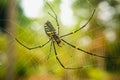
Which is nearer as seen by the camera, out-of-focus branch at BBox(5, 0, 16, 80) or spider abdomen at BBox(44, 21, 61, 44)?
spider abdomen at BBox(44, 21, 61, 44)

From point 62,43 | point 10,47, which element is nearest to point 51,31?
point 62,43

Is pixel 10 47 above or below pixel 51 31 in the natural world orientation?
below

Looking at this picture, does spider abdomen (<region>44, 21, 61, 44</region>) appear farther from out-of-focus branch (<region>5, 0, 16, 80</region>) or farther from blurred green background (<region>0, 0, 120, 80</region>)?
out-of-focus branch (<region>5, 0, 16, 80</region>)

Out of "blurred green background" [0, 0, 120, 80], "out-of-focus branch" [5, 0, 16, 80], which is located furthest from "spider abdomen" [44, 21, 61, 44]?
"out-of-focus branch" [5, 0, 16, 80]

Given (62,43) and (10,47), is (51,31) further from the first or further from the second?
(10,47)

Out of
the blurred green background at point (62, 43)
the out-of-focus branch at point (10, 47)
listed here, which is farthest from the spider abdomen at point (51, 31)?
the out-of-focus branch at point (10, 47)

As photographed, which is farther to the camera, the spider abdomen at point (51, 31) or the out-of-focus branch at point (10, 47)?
the out-of-focus branch at point (10, 47)

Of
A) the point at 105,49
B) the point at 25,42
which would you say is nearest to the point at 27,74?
the point at 25,42

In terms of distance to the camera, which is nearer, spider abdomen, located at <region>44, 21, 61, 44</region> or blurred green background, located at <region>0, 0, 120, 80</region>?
spider abdomen, located at <region>44, 21, 61, 44</region>

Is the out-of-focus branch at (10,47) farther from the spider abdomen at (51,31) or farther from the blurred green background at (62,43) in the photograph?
the spider abdomen at (51,31)

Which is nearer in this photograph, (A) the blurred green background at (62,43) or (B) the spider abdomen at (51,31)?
(B) the spider abdomen at (51,31)
